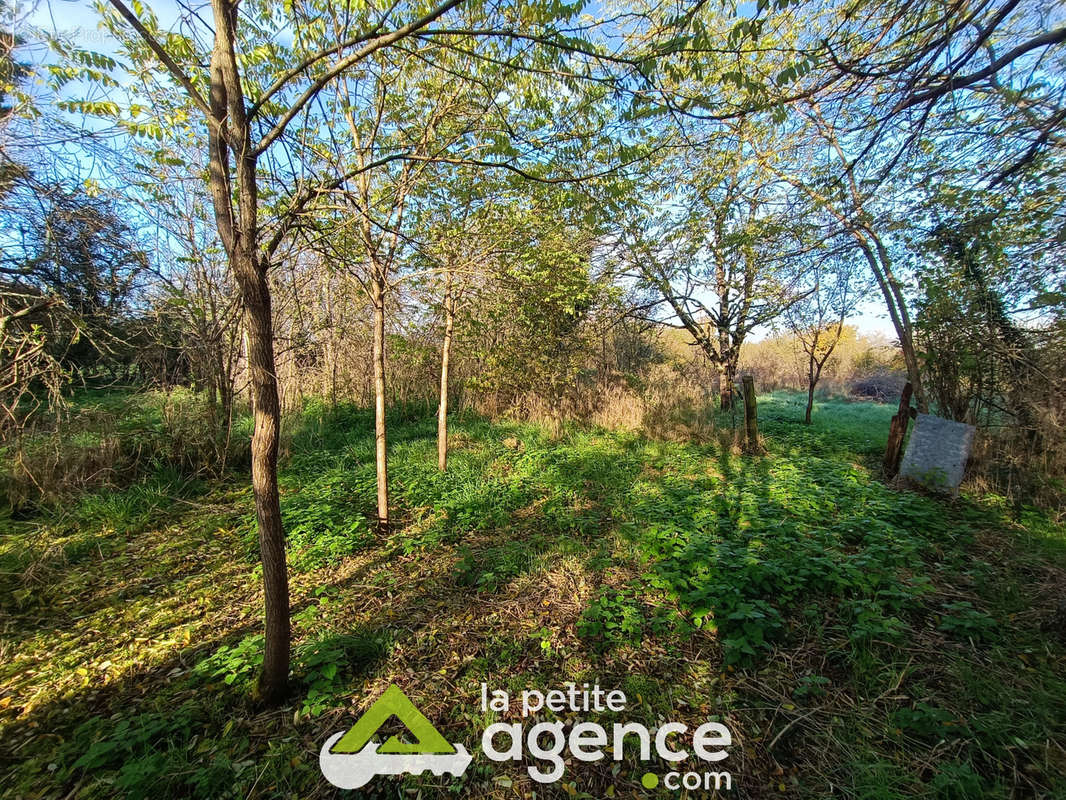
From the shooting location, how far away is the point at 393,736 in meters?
1.99

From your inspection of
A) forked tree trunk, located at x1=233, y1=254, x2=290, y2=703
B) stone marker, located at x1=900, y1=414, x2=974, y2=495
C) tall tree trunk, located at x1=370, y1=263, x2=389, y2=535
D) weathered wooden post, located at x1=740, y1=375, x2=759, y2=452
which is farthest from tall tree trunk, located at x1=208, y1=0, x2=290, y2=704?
stone marker, located at x1=900, y1=414, x2=974, y2=495

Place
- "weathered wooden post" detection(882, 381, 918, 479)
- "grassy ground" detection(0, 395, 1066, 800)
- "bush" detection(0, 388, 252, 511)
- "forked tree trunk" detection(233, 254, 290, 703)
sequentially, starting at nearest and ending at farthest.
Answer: "grassy ground" detection(0, 395, 1066, 800)
"forked tree trunk" detection(233, 254, 290, 703)
"bush" detection(0, 388, 252, 511)
"weathered wooden post" detection(882, 381, 918, 479)

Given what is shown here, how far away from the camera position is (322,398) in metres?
9.77

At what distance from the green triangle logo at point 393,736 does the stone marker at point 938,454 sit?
6.46 m

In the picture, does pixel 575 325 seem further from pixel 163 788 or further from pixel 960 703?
pixel 163 788

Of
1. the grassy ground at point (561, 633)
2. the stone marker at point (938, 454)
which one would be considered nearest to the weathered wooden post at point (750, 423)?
the grassy ground at point (561, 633)

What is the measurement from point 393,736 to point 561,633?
Answer: 114cm

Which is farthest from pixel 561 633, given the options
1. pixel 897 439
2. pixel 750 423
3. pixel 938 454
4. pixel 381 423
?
pixel 897 439

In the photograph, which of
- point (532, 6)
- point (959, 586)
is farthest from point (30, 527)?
point (959, 586)

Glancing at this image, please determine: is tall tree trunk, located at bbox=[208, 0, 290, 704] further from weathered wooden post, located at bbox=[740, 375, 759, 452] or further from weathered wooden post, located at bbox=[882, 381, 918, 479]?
weathered wooden post, located at bbox=[882, 381, 918, 479]

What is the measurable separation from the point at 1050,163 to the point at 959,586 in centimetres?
376

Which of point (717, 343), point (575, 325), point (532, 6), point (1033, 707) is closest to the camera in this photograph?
point (1033, 707)

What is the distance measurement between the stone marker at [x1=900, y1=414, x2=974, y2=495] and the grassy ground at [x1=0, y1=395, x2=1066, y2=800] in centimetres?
42

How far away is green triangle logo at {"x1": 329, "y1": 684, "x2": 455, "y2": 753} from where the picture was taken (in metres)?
1.93
